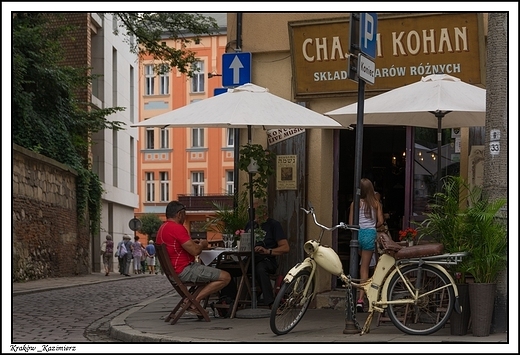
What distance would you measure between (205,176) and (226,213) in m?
51.2

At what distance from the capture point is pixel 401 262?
29.7 feet

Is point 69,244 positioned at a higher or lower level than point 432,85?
lower

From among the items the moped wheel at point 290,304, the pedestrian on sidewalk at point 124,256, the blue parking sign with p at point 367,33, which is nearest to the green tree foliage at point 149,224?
the pedestrian on sidewalk at point 124,256

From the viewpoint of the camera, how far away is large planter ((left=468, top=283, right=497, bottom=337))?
28.3 ft

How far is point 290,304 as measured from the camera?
9.30 metres

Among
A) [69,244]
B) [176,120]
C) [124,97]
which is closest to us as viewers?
[176,120]

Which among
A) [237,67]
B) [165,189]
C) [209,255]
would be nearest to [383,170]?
[237,67]

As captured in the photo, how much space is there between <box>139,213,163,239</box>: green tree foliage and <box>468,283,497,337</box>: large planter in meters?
51.6

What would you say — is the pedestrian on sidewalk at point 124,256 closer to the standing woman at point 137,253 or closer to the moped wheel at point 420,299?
the standing woman at point 137,253

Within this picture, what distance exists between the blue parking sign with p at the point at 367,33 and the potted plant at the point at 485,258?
1.88m

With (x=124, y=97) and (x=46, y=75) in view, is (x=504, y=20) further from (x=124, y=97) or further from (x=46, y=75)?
(x=124, y=97)

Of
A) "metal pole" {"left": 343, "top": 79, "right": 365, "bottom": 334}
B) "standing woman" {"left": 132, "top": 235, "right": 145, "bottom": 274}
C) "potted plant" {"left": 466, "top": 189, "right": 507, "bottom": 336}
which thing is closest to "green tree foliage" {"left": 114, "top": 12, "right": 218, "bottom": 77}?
"metal pole" {"left": 343, "top": 79, "right": 365, "bottom": 334}

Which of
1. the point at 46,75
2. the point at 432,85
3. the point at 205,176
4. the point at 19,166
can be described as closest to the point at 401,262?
the point at 432,85

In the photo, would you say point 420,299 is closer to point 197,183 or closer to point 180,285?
point 180,285
